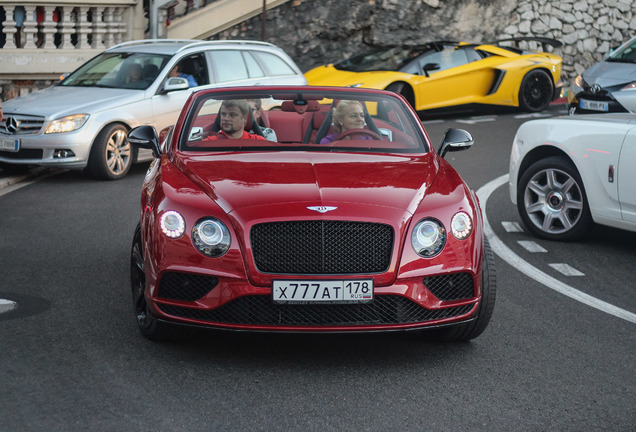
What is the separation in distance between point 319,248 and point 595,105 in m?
10.2

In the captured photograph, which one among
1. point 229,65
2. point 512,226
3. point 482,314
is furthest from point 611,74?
point 482,314

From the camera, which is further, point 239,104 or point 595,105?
point 595,105

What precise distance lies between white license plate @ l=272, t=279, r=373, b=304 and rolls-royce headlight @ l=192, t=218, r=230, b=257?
32 cm

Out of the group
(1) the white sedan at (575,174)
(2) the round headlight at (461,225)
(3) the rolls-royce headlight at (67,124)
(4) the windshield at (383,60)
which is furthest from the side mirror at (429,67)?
(2) the round headlight at (461,225)

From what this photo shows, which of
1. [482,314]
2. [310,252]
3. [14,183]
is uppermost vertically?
[310,252]

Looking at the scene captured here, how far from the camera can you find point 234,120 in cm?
678

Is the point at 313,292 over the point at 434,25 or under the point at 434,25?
under

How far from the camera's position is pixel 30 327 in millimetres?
5879

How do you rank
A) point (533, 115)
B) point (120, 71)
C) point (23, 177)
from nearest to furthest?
point (23, 177) < point (120, 71) < point (533, 115)

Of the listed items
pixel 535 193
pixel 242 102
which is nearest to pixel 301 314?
pixel 242 102

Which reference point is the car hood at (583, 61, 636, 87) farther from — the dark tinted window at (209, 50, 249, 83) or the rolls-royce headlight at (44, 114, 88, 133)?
the rolls-royce headlight at (44, 114, 88, 133)

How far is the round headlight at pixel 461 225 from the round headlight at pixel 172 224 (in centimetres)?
136

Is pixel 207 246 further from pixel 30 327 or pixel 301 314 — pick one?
pixel 30 327

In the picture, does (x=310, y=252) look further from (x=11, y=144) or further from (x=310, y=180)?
(x=11, y=144)
